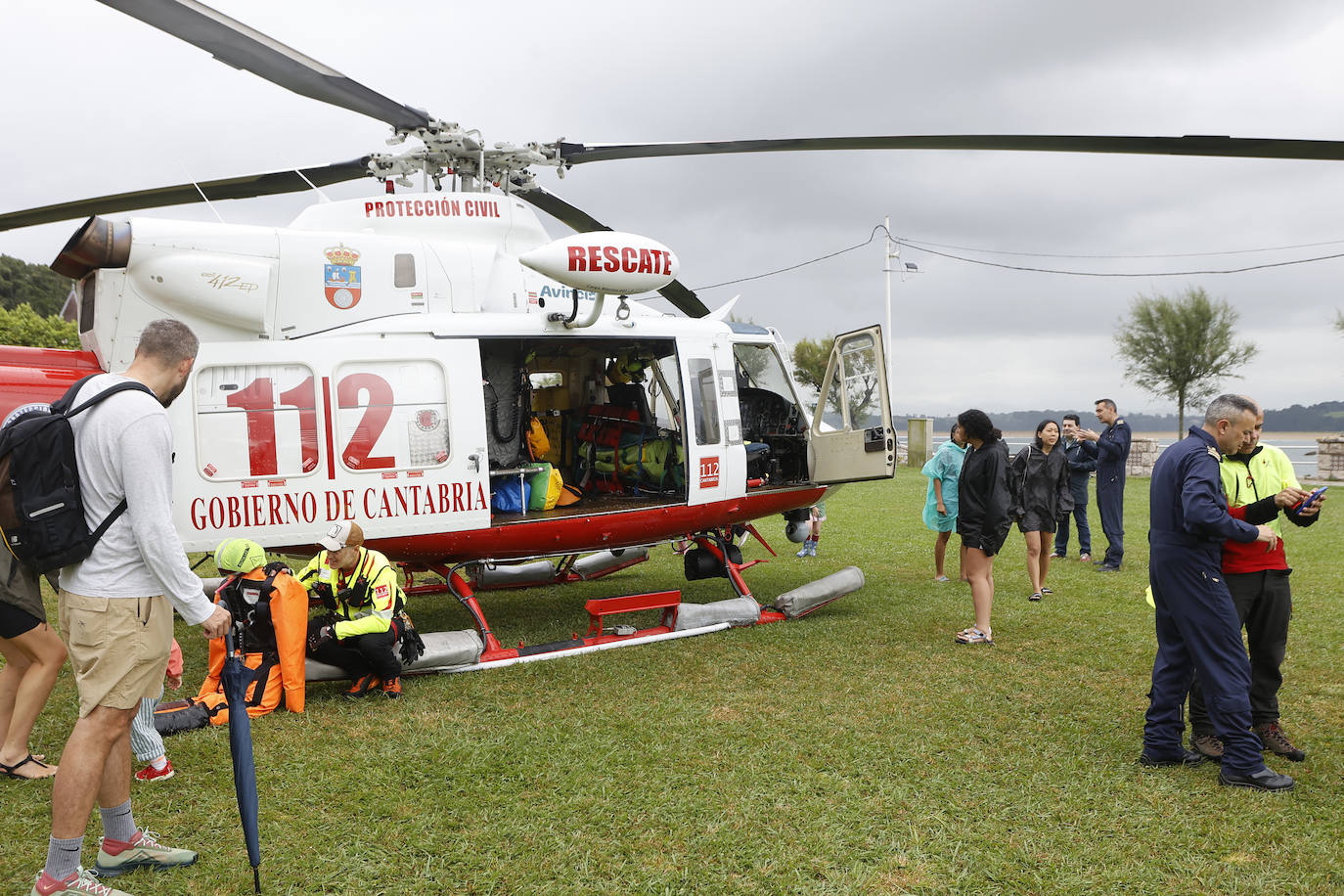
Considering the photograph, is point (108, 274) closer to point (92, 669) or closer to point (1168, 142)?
point (92, 669)

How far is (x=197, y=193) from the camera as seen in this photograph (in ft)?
20.9

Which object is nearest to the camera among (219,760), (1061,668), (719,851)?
(719,851)

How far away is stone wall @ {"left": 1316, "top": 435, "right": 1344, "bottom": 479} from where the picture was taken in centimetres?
2262

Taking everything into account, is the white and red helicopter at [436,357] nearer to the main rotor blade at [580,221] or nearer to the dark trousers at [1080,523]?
the main rotor blade at [580,221]

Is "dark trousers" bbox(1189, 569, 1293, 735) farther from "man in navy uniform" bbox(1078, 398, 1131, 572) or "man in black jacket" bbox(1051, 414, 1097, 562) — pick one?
"man in navy uniform" bbox(1078, 398, 1131, 572)

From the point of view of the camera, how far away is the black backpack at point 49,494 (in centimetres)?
280

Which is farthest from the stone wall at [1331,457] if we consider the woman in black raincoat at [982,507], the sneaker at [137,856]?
A: the sneaker at [137,856]

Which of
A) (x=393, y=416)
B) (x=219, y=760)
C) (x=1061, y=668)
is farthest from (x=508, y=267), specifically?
(x=1061, y=668)

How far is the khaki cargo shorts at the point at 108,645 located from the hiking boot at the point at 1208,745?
4854 millimetres

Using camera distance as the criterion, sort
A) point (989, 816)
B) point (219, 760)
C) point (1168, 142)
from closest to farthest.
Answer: point (989, 816) < point (219, 760) < point (1168, 142)

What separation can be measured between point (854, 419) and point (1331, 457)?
869 inches

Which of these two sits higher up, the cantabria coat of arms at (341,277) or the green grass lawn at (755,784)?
the cantabria coat of arms at (341,277)

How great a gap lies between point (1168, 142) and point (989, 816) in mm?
4034

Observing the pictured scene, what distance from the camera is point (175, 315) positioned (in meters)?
5.60
